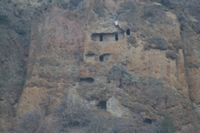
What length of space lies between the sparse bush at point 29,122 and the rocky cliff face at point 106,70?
6cm

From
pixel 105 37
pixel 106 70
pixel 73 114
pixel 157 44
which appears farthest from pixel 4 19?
pixel 157 44

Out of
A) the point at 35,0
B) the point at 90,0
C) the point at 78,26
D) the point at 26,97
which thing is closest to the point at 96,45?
the point at 78,26

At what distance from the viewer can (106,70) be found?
22391 millimetres

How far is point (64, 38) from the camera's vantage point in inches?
922

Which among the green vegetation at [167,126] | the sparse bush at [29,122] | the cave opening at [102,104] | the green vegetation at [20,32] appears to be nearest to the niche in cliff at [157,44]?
the cave opening at [102,104]

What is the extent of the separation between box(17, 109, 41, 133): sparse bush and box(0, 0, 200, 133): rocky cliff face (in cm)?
6

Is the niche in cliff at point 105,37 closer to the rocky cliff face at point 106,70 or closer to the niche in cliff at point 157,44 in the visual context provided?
the rocky cliff face at point 106,70

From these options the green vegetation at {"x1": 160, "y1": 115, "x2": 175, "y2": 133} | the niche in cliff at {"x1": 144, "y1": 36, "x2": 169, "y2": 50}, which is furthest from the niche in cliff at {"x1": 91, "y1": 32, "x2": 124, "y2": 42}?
the green vegetation at {"x1": 160, "y1": 115, "x2": 175, "y2": 133}

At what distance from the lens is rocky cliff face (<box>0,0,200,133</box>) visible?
2075 cm

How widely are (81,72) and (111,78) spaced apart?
2.11 meters

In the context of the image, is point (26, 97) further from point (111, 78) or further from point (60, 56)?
point (111, 78)

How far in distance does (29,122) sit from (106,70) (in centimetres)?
603

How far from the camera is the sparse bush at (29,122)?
20.4 metres

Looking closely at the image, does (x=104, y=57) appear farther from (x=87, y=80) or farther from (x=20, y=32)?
(x=20, y=32)
